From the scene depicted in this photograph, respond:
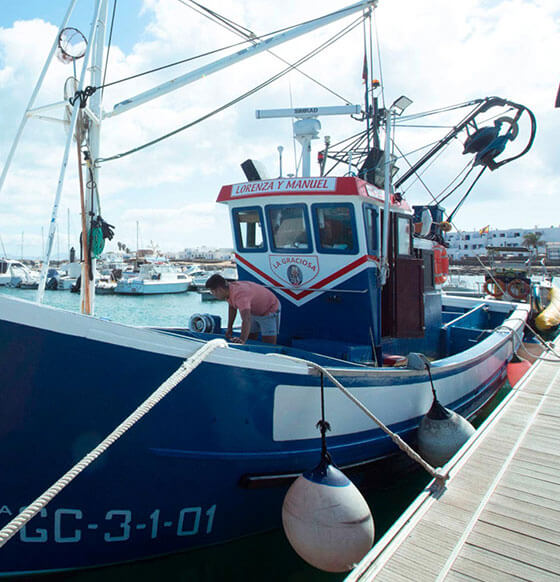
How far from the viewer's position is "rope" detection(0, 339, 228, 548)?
2.11 metres

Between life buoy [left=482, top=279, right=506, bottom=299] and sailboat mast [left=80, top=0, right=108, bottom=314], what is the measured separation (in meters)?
14.7

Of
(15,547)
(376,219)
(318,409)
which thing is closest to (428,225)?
(376,219)

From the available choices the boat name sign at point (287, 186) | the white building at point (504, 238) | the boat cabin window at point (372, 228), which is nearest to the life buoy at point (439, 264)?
the boat cabin window at point (372, 228)

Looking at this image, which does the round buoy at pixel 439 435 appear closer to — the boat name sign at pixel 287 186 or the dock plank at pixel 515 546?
the dock plank at pixel 515 546

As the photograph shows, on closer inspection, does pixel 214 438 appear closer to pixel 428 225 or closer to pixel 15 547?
pixel 15 547

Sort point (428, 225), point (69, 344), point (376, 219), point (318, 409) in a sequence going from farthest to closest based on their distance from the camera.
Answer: point (428, 225), point (376, 219), point (318, 409), point (69, 344)

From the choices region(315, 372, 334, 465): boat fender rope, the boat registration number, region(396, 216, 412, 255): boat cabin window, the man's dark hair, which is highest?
region(396, 216, 412, 255): boat cabin window

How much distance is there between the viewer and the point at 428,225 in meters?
7.34

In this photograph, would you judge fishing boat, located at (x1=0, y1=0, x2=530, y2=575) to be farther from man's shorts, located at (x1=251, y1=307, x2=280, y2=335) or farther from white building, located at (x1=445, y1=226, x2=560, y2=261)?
white building, located at (x1=445, y1=226, x2=560, y2=261)

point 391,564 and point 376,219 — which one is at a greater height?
point 376,219

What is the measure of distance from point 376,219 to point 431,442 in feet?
9.14

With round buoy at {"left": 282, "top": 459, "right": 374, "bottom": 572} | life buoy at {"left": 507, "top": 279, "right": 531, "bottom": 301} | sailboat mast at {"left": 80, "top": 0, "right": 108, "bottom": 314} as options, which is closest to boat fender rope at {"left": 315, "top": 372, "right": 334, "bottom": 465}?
round buoy at {"left": 282, "top": 459, "right": 374, "bottom": 572}

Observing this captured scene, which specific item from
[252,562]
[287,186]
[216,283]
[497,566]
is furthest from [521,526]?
[287,186]

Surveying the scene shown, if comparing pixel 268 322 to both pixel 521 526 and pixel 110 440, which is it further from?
pixel 521 526
